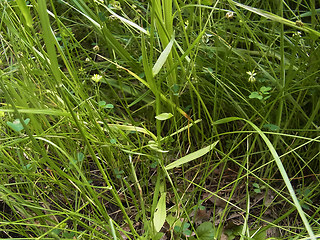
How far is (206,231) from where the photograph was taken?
1065 mm

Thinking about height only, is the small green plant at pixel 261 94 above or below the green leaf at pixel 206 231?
above

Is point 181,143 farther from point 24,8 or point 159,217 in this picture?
point 24,8

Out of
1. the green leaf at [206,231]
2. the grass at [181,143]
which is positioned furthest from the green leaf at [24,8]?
the green leaf at [206,231]

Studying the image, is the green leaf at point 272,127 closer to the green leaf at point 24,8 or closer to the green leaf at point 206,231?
the green leaf at point 206,231

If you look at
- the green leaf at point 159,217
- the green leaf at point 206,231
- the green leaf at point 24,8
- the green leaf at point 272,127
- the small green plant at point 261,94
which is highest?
the green leaf at point 24,8

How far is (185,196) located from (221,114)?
33 cm

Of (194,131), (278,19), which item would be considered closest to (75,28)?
(194,131)

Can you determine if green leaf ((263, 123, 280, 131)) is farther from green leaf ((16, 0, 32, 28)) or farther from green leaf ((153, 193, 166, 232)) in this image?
green leaf ((16, 0, 32, 28))

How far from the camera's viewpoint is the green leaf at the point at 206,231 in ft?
3.46

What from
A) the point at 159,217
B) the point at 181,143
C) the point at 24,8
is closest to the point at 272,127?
the point at 181,143

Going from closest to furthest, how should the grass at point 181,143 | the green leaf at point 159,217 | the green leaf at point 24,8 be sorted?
1. the green leaf at point 24,8
2. the green leaf at point 159,217
3. the grass at point 181,143

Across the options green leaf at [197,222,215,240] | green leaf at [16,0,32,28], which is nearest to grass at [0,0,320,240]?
green leaf at [197,222,215,240]

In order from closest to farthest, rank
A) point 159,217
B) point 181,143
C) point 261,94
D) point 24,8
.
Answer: point 24,8 → point 159,217 → point 261,94 → point 181,143

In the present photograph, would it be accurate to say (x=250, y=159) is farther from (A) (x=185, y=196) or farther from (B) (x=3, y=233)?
(B) (x=3, y=233)
